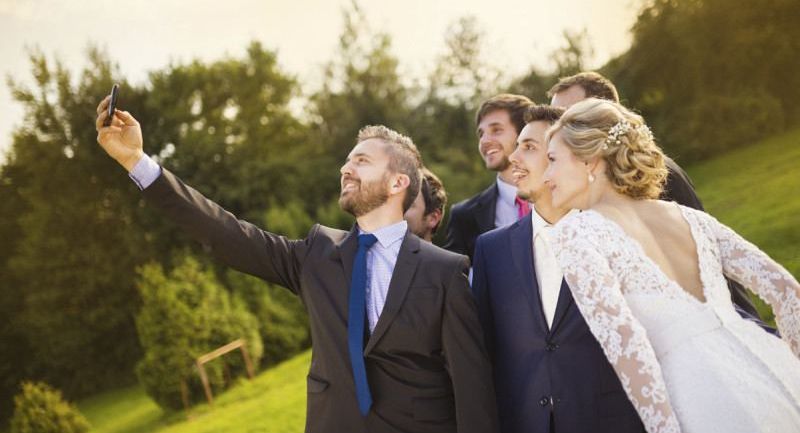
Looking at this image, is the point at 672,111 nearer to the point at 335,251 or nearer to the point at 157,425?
the point at 157,425

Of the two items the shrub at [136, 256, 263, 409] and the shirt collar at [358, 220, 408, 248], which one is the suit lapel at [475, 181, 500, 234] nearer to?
the shirt collar at [358, 220, 408, 248]

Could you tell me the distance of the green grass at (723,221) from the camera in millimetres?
9266

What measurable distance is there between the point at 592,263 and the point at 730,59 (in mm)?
23916

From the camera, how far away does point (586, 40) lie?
74.5 ft

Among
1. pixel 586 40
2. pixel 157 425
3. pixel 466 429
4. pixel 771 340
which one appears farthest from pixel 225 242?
pixel 586 40

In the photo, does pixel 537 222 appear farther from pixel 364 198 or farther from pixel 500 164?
pixel 500 164

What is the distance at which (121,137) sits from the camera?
2.87m

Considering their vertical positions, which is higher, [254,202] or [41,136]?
[41,136]

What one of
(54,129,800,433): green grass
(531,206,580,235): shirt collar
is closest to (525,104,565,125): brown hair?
(531,206,580,235): shirt collar

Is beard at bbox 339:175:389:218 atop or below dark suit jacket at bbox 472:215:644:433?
atop

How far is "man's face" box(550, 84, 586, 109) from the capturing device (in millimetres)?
4490

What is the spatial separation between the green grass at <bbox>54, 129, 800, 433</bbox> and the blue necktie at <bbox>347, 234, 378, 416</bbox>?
5.72m

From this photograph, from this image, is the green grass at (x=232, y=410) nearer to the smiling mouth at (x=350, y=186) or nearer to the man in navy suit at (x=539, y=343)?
the smiling mouth at (x=350, y=186)

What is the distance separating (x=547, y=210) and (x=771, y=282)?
3.30 ft
